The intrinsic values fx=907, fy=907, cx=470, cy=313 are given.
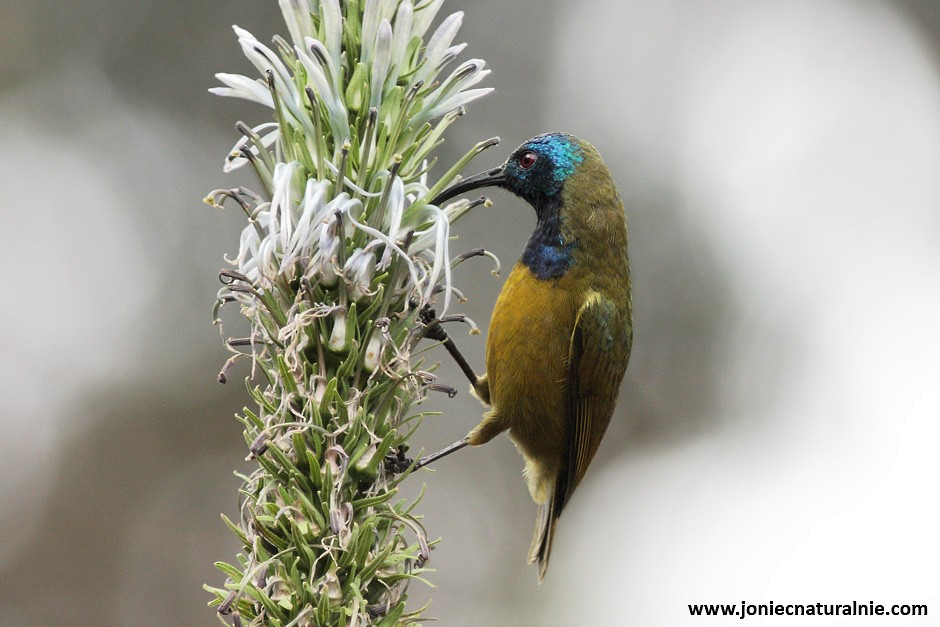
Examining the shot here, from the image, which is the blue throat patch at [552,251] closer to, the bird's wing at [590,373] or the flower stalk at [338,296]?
the bird's wing at [590,373]

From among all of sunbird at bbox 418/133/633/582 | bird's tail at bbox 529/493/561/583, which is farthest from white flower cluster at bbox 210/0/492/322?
bird's tail at bbox 529/493/561/583

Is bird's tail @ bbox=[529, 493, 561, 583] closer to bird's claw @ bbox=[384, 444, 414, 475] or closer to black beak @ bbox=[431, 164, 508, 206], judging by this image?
black beak @ bbox=[431, 164, 508, 206]

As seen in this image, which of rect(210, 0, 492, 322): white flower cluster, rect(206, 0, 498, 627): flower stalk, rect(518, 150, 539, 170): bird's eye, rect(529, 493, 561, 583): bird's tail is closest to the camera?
rect(206, 0, 498, 627): flower stalk

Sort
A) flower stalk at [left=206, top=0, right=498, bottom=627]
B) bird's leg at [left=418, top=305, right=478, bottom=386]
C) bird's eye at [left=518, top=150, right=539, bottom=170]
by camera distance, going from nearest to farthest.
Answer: flower stalk at [left=206, top=0, right=498, bottom=627], bird's leg at [left=418, top=305, right=478, bottom=386], bird's eye at [left=518, top=150, right=539, bottom=170]

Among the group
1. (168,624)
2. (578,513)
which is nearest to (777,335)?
(578,513)

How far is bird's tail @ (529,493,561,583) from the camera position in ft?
13.4

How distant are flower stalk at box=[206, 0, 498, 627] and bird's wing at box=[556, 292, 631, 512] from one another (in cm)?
189

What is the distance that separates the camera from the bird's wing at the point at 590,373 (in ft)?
13.1

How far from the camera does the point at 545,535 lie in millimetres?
4141

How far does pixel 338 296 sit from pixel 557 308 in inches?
79.6

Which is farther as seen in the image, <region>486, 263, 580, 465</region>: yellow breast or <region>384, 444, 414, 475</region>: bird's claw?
<region>486, 263, 580, 465</region>: yellow breast

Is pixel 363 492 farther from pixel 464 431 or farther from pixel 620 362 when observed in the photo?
pixel 464 431

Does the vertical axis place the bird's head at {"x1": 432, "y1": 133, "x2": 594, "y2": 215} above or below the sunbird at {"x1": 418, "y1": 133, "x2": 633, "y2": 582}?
above

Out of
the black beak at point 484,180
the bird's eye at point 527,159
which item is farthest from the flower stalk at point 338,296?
the bird's eye at point 527,159
